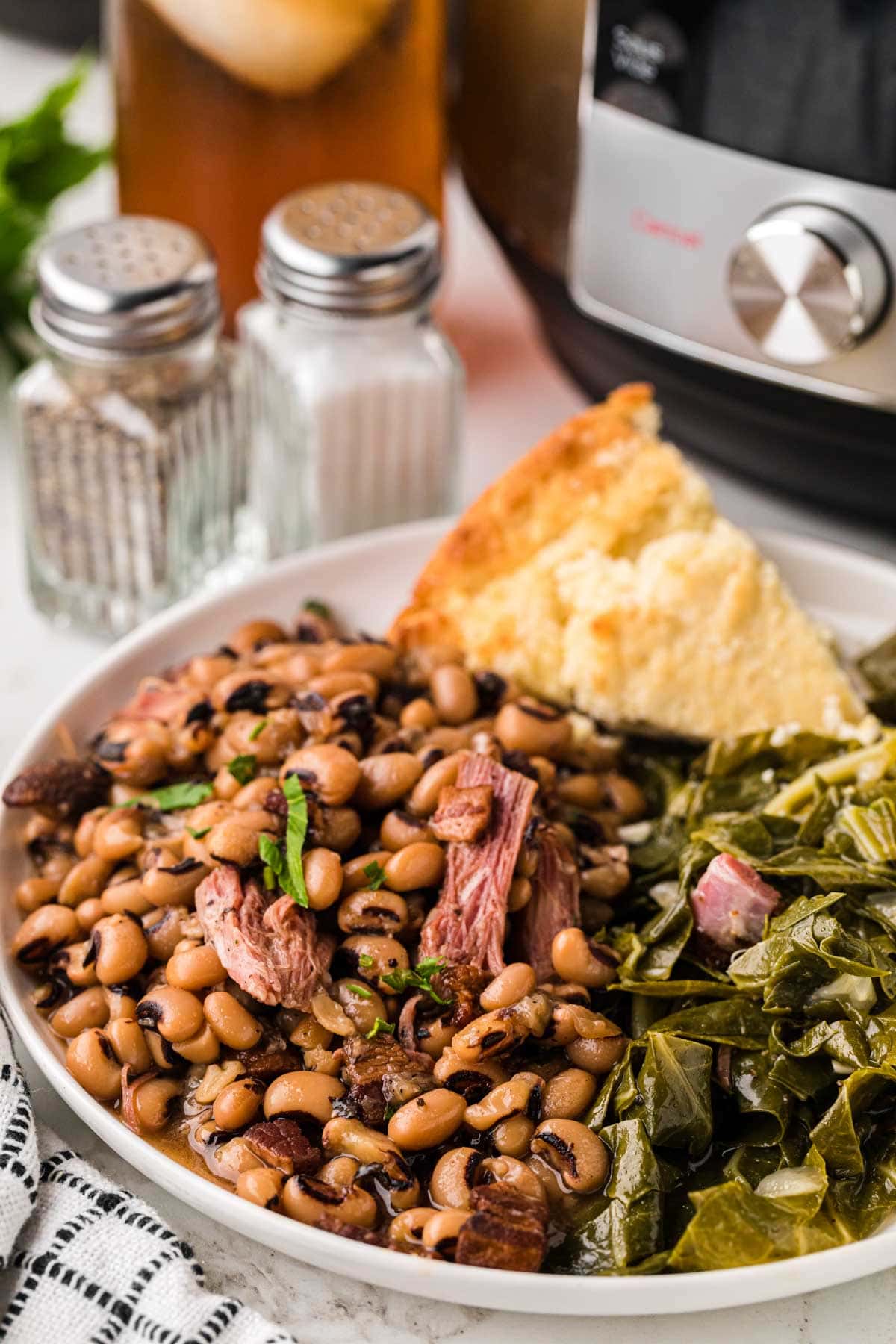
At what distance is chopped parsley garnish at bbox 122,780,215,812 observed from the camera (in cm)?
143

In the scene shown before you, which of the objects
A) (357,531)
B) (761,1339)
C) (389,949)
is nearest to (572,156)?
(357,531)

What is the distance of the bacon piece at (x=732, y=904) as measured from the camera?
4.42 feet

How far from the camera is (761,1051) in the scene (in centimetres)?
128

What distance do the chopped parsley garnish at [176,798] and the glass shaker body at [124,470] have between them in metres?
0.48

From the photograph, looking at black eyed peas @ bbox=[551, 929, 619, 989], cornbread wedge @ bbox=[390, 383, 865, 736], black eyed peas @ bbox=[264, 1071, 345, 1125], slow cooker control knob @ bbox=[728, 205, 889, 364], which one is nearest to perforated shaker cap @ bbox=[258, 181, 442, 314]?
cornbread wedge @ bbox=[390, 383, 865, 736]

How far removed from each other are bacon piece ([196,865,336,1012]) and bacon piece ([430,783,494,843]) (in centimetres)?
14

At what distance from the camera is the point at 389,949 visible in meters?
1.29

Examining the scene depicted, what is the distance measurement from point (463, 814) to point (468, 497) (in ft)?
2.75

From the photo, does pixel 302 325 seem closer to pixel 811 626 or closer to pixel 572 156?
pixel 572 156

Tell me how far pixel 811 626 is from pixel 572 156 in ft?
2.03

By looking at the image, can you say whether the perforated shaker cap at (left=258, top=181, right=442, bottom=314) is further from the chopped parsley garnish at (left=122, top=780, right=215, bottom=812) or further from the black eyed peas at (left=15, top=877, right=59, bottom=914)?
the black eyed peas at (left=15, top=877, right=59, bottom=914)

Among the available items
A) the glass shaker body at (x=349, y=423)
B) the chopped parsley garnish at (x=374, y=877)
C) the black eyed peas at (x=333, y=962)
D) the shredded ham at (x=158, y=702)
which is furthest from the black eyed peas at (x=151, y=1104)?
the glass shaker body at (x=349, y=423)

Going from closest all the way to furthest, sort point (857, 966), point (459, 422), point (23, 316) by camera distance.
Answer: point (857, 966) < point (459, 422) < point (23, 316)

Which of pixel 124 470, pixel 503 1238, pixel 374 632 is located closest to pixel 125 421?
pixel 124 470
